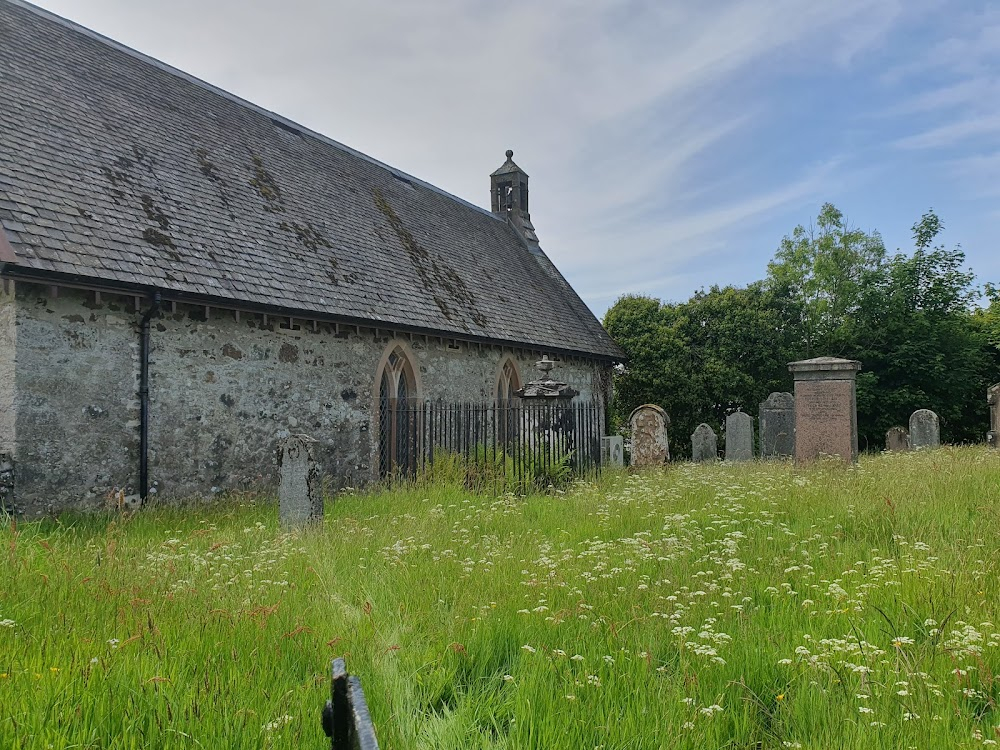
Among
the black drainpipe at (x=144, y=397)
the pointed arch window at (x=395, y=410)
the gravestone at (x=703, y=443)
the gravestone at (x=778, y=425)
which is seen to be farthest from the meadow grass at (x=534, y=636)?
the gravestone at (x=703, y=443)

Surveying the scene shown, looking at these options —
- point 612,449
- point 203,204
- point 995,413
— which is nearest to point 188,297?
point 203,204

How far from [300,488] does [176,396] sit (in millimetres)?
3493

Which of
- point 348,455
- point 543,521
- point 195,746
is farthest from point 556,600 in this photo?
point 348,455

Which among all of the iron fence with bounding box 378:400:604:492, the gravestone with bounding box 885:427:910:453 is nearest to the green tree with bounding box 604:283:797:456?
the gravestone with bounding box 885:427:910:453

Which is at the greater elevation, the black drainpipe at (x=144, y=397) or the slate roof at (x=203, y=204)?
the slate roof at (x=203, y=204)

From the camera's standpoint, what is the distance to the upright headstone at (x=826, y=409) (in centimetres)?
1247

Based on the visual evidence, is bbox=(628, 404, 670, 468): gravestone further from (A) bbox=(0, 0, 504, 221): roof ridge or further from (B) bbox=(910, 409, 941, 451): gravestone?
(A) bbox=(0, 0, 504, 221): roof ridge

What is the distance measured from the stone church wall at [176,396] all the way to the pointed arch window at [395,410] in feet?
1.61

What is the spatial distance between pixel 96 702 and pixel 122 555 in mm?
3354

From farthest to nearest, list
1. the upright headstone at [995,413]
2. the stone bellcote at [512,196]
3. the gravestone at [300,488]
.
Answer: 1. the stone bellcote at [512,196]
2. the upright headstone at [995,413]
3. the gravestone at [300,488]

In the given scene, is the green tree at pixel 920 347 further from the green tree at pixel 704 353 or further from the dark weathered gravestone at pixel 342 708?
the dark weathered gravestone at pixel 342 708

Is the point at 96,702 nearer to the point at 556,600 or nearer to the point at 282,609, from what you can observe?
the point at 282,609

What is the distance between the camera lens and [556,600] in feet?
15.9

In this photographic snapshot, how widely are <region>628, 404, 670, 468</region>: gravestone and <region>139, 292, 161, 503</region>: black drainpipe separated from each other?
455 inches
